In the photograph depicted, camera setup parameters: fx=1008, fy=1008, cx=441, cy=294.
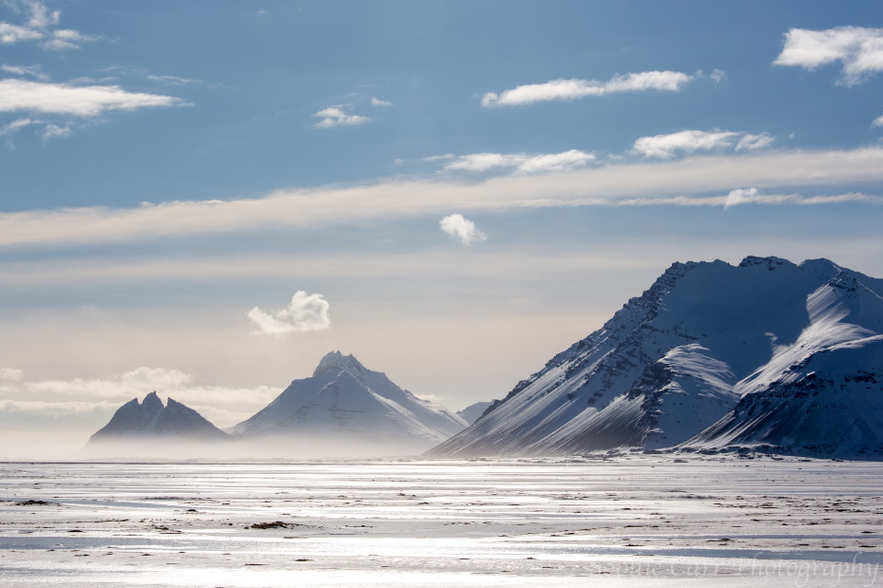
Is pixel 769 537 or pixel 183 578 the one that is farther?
pixel 769 537

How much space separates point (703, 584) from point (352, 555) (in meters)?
19.3

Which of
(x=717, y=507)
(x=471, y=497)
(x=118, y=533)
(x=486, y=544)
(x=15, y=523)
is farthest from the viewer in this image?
(x=471, y=497)

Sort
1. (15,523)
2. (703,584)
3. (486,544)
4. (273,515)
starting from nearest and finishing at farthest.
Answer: (703,584) < (486,544) < (15,523) < (273,515)

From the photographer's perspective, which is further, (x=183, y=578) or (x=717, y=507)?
(x=717, y=507)

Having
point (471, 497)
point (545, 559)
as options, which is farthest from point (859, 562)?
point (471, 497)

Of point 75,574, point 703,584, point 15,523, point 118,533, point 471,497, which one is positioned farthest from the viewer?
point 471,497

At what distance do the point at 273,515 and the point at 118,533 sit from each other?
18.3 meters

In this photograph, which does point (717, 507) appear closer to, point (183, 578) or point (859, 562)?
point (859, 562)

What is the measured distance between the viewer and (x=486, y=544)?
5756 centimetres

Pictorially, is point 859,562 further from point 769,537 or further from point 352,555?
point 352,555

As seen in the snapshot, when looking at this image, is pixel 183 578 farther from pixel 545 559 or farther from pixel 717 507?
pixel 717 507

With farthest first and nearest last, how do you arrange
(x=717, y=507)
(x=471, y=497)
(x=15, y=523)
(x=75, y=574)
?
(x=471, y=497) < (x=717, y=507) < (x=15, y=523) < (x=75, y=574)

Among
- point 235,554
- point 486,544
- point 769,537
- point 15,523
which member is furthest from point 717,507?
point 15,523

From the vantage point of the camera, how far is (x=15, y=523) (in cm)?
7219
